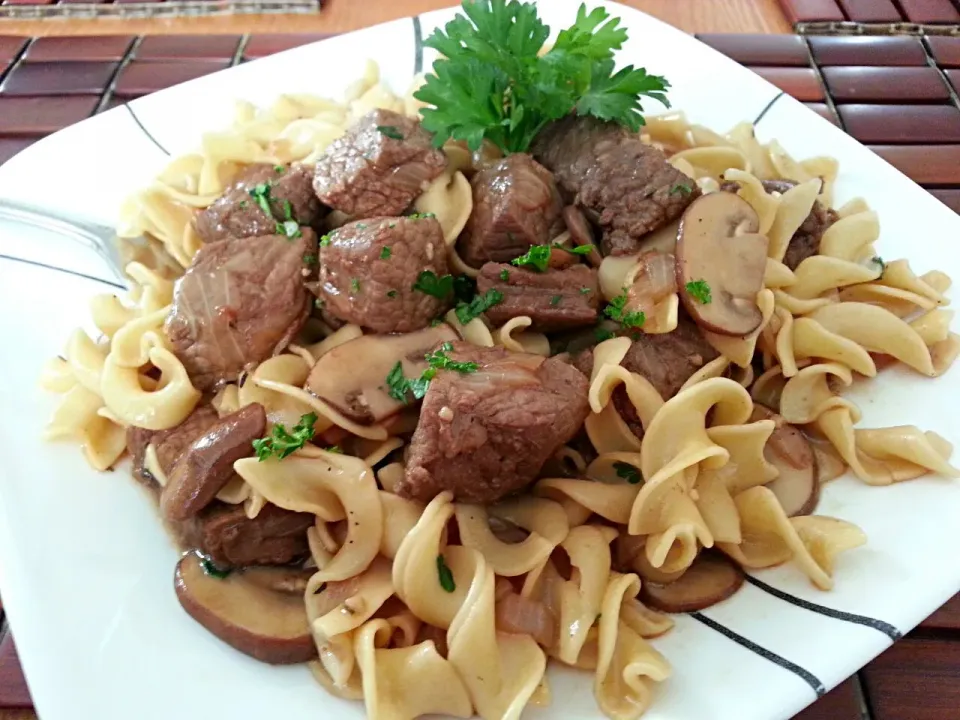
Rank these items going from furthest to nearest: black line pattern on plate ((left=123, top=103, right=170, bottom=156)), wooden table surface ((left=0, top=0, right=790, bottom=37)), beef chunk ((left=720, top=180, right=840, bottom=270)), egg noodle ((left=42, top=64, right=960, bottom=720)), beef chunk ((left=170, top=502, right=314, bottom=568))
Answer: wooden table surface ((left=0, top=0, right=790, bottom=37))
black line pattern on plate ((left=123, top=103, right=170, bottom=156))
beef chunk ((left=720, top=180, right=840, bottom=270))
beef chunk ((left=170, top=502, right=314, bottom=568))
egg noodle ((left=42, top=64, right=960, bottom=720))

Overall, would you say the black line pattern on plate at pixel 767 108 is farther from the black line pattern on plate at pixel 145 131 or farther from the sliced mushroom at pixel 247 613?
the sliced mushroom at pixel 247 613

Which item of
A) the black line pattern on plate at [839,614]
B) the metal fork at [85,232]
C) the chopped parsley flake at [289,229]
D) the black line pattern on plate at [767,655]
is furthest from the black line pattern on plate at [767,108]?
the metal fork at [85,232]

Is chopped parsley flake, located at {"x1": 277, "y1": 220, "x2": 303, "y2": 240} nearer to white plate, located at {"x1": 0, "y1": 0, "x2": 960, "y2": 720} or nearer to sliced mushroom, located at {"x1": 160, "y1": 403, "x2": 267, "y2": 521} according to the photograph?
sliced mushroom, located at {"x1": 160, "y1": 403, "x2": 267, "y2": 521}

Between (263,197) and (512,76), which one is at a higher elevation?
(512,76)

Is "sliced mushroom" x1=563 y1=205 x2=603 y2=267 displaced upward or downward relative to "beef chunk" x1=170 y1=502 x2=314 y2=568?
upward

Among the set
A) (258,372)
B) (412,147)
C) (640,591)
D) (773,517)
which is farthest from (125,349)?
(773,517)

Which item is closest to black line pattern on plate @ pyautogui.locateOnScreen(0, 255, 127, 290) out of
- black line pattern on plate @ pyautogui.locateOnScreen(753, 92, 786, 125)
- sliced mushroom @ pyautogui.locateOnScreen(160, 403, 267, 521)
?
sliced mushroom @ pyautogui.locateOnScreen(160, 403, 267, 521)

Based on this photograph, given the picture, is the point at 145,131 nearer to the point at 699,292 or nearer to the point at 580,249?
the point at 580,249

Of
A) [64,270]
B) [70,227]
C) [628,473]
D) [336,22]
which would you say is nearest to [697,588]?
[628,473]
